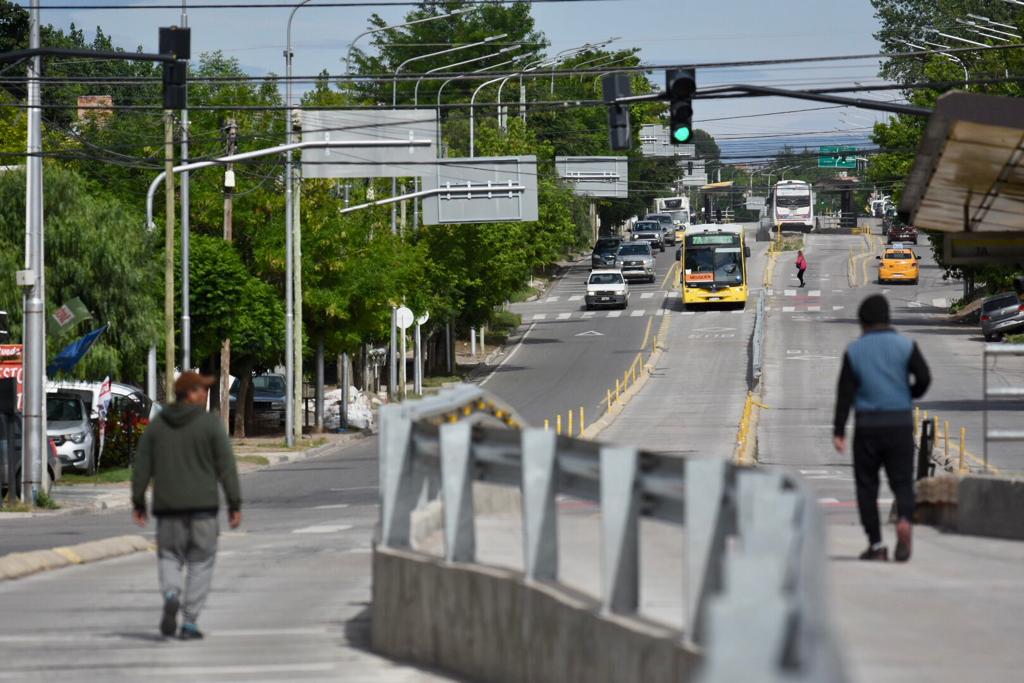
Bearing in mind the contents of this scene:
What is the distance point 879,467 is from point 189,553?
430 cm

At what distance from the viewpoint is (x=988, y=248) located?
2000 centimetres

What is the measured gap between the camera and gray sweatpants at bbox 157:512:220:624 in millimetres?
10445

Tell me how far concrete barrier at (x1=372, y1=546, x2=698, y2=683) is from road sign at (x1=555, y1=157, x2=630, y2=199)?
6276cm

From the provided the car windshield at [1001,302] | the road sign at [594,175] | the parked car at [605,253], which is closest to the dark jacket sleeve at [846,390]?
the car windshield at [1001,302]

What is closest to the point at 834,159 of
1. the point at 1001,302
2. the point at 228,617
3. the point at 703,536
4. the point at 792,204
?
the point at 792,204

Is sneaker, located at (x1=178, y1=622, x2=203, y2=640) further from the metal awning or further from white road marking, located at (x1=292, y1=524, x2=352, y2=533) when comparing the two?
white road marking, located at (x1=292, y1=524, x2=352, y2=533)

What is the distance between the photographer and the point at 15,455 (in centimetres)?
2755

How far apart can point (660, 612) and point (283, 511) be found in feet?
58.5

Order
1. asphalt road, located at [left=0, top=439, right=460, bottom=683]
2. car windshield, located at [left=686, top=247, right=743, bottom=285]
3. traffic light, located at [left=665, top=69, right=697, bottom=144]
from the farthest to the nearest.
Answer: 1. car windshield, located at [left=686, top=247, right=743, bottom=285]
2. traffic light, located at [left=665, top=69, right=697, bottom=144]
3. asphalt road, located at [left=0, top=439, right=460, bottom=683]

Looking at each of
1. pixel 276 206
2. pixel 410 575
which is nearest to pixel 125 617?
pixel 410 575

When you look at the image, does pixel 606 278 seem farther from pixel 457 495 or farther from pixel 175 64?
pixel 457 495

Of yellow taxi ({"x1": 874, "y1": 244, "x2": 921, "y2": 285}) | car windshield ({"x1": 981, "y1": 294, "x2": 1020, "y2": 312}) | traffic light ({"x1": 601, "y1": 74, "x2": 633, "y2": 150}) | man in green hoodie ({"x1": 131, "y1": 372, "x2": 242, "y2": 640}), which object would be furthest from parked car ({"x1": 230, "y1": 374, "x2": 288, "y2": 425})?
yellow taxi ({"x1": 874, "y1": 244, "x2": 921, "y2": 285})

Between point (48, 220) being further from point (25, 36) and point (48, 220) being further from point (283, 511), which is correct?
point (25, 36)

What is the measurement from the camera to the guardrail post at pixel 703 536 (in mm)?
6301
